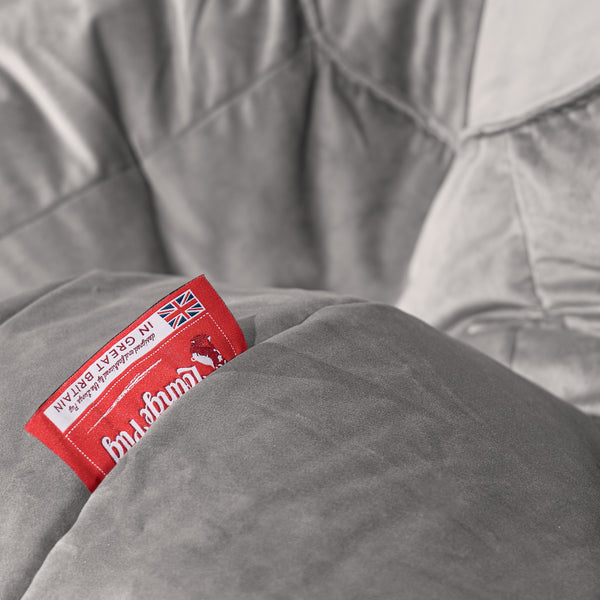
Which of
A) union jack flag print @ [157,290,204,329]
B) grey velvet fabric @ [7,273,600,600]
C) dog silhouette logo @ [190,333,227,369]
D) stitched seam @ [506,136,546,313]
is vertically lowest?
stitched seam @ [506,136,546,313]

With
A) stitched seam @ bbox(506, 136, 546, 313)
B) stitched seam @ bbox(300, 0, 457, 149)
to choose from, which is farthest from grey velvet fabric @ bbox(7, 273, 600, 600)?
stitched seam @ bbox(300, 0, 457, 149)

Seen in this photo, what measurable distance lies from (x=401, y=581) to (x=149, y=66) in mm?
523

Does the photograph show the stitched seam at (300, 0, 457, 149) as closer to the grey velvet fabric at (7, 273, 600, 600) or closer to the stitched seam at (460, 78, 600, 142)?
the stitched seam at (460, 78, 600, 142)

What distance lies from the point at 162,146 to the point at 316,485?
446 mm

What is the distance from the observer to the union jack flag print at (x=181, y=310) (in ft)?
1.26

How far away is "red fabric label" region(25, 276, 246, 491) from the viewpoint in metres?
0.36

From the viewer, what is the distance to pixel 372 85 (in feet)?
2.38

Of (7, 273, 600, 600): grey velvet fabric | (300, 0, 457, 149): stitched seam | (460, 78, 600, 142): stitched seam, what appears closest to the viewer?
(7, 273, 600, 600): grey velvet fabric

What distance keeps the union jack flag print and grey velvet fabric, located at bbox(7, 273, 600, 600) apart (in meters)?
0.03

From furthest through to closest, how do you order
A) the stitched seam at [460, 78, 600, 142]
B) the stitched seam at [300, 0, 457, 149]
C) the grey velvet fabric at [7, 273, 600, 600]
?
the stitched seam at [300, 0, 457, 149] < the stitched seam at [460, 78, 600, 142] < the grey velvet fabric at [7, 273, 600, 600]

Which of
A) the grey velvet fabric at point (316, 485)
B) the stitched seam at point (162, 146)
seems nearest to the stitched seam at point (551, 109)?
the stitched seam at point (162, 146)

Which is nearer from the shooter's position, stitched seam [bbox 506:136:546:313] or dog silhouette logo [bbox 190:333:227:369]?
dog silhouette logo [bbox 190:333:227:369]

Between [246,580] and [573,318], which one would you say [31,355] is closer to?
[246,580]

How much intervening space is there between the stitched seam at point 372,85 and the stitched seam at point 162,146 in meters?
0.02
